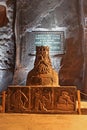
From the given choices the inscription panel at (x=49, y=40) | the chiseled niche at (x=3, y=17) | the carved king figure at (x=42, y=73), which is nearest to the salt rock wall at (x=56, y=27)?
the inscription panel at (x=49, y=40)

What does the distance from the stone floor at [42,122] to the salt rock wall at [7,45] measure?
19.3 feet

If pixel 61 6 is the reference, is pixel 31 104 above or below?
below

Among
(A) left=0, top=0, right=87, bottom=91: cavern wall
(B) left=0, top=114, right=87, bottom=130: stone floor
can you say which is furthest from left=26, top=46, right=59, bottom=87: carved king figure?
(A) left=0, top=0, right=87, bottom=91: cavern wall

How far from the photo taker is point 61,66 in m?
12.0

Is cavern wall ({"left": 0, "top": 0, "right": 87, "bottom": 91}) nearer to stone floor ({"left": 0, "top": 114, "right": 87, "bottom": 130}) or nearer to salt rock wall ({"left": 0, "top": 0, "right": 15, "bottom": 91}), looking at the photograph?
salt rock wall ({"left": 0, "top": 0, "right": 15, "bottom": 91})

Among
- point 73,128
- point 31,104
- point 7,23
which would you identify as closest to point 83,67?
point 7,23

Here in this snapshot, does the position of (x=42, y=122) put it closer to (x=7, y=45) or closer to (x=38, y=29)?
(x=7, y=45)

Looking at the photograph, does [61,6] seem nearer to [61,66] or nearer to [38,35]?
[38,35]

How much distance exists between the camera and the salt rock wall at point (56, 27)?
468 inches

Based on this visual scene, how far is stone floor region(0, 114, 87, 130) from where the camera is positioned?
5512 mm

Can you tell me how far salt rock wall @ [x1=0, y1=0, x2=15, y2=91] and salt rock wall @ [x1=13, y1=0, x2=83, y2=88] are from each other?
12.5 inches

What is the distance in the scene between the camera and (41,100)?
22.6ft

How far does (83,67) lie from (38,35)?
2.61 meters

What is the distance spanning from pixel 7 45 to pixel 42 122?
6.98m
